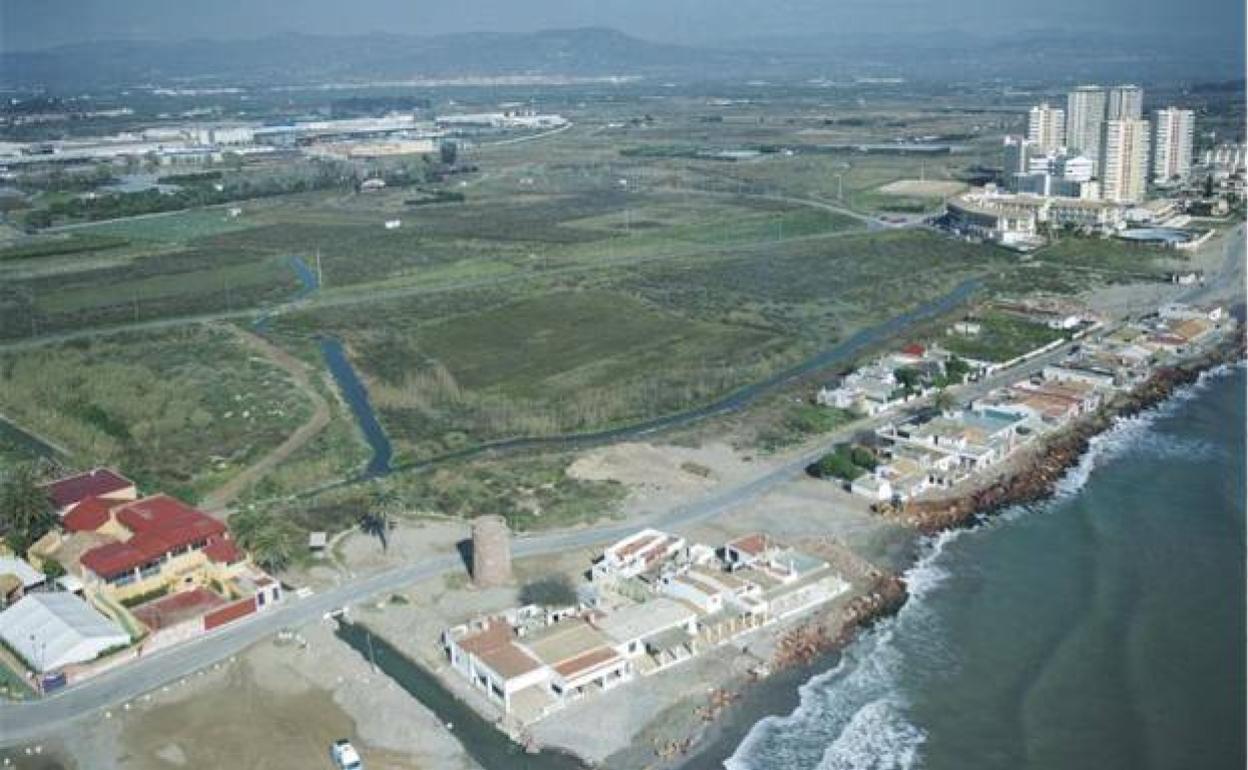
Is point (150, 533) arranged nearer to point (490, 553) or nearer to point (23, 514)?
point (23, 514)

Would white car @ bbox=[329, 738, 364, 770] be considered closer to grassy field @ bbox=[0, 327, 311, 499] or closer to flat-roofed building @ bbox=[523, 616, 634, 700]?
flat-roofed building @ bbox=[523, 616, 634, 700]

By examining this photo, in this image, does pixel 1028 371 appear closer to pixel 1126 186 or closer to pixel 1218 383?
pixel 1218 383

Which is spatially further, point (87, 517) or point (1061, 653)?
point (87, 517)

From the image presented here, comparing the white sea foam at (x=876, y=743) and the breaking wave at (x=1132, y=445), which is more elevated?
the breaking wave at (x=1132, y=445)

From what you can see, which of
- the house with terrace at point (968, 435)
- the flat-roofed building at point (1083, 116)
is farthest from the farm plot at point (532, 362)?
the flat-roofed building at point (1083, 116)

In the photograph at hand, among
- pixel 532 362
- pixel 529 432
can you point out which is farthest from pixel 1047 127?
pixel 529 432

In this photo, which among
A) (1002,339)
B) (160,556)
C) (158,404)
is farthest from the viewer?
(1002,339)

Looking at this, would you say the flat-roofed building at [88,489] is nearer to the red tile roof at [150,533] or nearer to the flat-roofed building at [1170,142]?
the red tile roof at [150,533]
